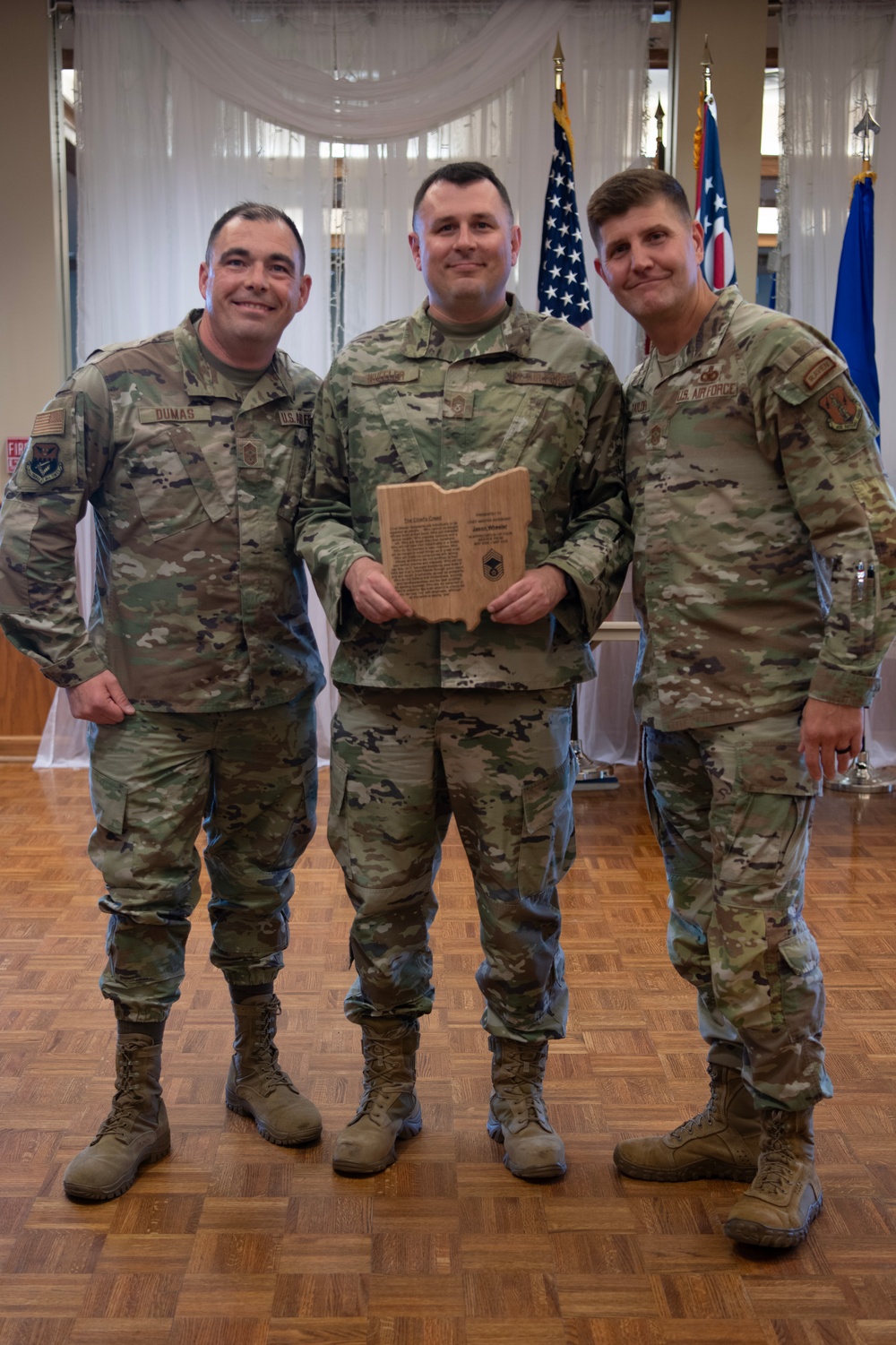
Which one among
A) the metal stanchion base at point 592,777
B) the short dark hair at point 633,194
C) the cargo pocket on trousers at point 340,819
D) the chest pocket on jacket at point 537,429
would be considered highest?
the short dark hair at point 633,194

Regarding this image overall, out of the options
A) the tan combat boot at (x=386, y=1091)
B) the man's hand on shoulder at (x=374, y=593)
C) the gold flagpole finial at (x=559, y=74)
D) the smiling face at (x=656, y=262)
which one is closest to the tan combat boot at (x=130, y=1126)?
the tan combat boot at (x=386, y=1091)

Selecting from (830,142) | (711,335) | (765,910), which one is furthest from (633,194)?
(830,142)

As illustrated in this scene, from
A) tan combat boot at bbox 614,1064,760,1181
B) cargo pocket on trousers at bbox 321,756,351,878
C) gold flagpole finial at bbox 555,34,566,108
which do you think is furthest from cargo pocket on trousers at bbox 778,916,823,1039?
gold flagpole finial at bbox 555,34,566,108

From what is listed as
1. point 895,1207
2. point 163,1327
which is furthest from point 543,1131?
point 163,1327

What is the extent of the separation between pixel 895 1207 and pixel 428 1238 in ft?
2.59

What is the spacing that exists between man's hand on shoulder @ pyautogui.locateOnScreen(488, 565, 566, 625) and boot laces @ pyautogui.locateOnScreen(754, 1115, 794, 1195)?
0.91 m

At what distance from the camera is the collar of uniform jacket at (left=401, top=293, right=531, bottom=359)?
2.06 m

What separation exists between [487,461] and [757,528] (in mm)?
471

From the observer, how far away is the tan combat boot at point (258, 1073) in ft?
7.46

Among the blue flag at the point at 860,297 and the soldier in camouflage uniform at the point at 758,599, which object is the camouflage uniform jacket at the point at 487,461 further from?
the blue flag at the point at 860,297

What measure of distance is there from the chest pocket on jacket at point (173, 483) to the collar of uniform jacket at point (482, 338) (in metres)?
0.42

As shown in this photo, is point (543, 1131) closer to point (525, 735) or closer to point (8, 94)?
point (525, 735)

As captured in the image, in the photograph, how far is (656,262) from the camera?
1.92 meters

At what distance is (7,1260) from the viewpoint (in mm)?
1845
